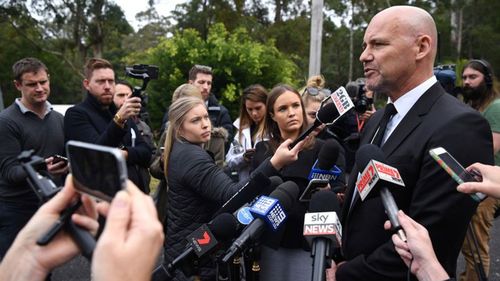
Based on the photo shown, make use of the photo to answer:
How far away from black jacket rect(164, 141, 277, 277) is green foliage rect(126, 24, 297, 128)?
8060mm

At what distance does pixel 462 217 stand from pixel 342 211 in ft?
1.82

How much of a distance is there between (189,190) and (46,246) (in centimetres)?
170

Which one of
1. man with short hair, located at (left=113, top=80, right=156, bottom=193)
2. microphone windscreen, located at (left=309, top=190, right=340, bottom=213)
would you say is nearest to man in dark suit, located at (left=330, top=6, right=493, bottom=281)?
microphone windscreen, located at (left=309, top=190, right=340, bottom=213)

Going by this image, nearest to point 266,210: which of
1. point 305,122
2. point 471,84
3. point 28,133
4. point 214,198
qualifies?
point 214,198

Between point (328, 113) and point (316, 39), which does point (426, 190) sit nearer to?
point (328, 113)

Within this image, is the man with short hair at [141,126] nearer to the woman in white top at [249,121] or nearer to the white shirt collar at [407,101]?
the woman in white top at [249,121]

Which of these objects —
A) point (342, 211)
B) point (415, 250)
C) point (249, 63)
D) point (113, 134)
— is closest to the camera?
point (415, 250)

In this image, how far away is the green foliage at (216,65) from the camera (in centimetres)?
1130

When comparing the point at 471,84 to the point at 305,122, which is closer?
the point at 305,122

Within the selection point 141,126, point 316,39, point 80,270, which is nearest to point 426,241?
point 141,126

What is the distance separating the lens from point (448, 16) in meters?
34.2

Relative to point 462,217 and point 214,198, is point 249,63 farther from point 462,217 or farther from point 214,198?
point 462,217

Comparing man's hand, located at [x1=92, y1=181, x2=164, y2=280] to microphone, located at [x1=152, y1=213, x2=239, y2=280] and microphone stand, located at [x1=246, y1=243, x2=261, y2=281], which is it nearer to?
microphone, located at [x1=152, y1=213, x2=239, y2=280]

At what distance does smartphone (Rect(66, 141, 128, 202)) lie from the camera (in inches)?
39.8
